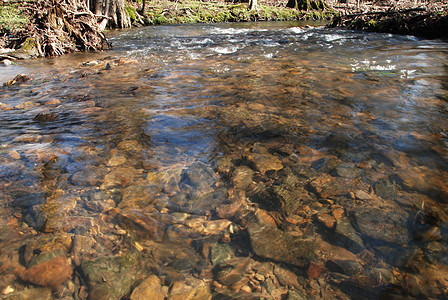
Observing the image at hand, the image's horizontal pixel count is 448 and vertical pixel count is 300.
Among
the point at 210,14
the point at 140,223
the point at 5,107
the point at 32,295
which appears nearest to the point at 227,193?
the point at 140,223

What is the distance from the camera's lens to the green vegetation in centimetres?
1020

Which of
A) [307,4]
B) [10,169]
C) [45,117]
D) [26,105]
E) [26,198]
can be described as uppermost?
[307,4]

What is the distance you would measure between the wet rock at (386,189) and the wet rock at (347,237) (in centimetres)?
52

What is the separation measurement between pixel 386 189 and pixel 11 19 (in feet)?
50.9

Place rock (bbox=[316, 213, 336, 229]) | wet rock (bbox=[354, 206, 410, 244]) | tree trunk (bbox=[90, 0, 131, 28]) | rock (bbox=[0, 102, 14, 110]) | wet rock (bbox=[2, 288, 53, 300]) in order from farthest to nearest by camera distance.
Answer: tree trunk (bbox=[90, 0, 131, 28]) → rock (bbox=[0, 102, 14, 110]) → rock (bbox=[316, 213, 336, 229]) → wet rock (bbox=[354, 206, 410, 244]) → wet rock (bbox=[2, 288, 53, 300])

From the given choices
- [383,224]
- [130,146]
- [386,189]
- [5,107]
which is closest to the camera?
[383,224]

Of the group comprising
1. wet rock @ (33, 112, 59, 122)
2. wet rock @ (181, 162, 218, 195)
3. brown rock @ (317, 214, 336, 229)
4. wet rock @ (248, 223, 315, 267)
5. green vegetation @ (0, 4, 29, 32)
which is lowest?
wet rock @ (248, 223, 315, 267)

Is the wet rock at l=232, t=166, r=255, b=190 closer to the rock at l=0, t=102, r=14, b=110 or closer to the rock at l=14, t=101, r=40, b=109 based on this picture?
the rock at l=14, t=101, r=40, b=109

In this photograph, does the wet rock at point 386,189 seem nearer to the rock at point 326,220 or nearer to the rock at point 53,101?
the rock at point 326,220

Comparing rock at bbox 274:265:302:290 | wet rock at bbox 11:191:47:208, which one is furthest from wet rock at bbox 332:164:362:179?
wet rock at bbox 11:191:47:208

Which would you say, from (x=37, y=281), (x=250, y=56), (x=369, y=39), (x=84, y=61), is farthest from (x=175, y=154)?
(x=369, y=39)

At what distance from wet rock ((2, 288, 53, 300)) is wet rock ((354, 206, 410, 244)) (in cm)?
212

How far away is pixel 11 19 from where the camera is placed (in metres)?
12.0

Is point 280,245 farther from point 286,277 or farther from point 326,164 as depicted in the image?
point 326,164
